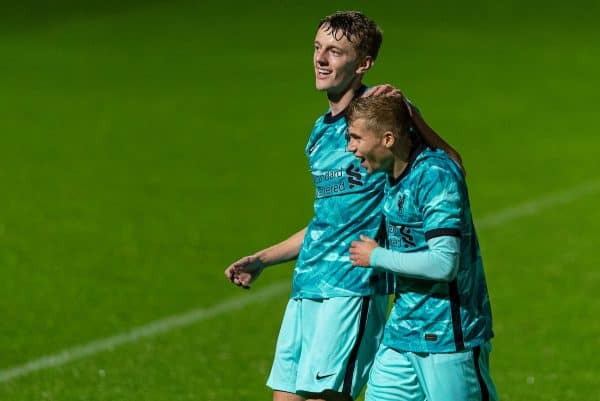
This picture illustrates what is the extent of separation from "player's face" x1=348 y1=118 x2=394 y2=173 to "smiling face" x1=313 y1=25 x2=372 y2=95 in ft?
2.09

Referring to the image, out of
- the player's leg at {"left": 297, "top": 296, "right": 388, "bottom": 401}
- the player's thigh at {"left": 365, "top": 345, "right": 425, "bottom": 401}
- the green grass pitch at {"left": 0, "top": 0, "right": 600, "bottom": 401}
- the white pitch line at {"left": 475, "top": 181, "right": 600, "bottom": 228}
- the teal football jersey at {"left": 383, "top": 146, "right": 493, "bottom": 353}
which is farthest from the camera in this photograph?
A: the white pitch line at {"left": 475, "top": 181, "right": 600, "bottom": 228}

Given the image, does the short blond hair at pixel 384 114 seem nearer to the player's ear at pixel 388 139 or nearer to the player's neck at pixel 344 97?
the player's ear at pixel 388 139

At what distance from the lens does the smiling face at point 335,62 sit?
665 cm

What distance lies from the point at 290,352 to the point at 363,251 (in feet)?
3.32

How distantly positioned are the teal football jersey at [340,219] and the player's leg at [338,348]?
0.07 m

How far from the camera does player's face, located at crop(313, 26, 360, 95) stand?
6.65 meters

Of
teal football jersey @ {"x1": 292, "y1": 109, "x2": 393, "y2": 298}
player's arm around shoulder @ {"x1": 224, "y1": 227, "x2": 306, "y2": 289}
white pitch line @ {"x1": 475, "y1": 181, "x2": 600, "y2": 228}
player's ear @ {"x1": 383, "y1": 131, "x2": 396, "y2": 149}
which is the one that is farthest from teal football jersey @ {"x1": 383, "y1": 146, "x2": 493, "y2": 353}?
white pitch line @ {"x1": 475, "y1": 181, "x2": 600, "y2": 228}

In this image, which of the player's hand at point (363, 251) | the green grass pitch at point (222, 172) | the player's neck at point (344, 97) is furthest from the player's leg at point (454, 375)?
the green grass pitch at point (222, 172)

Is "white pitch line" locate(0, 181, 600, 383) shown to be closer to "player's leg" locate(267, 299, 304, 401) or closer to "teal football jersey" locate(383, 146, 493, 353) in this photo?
"player's leg" locate(267, 299, 304, 401)

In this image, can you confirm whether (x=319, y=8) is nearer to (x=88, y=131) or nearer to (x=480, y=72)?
(x=480, y=72)

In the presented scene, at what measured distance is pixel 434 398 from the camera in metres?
5.97

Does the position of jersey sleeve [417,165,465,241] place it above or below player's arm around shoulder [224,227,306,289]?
above

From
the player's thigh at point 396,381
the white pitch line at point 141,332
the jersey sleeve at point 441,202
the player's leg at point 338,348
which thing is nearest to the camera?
the jersey sleeve at point 441,202

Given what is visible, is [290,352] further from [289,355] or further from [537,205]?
[537,205]
